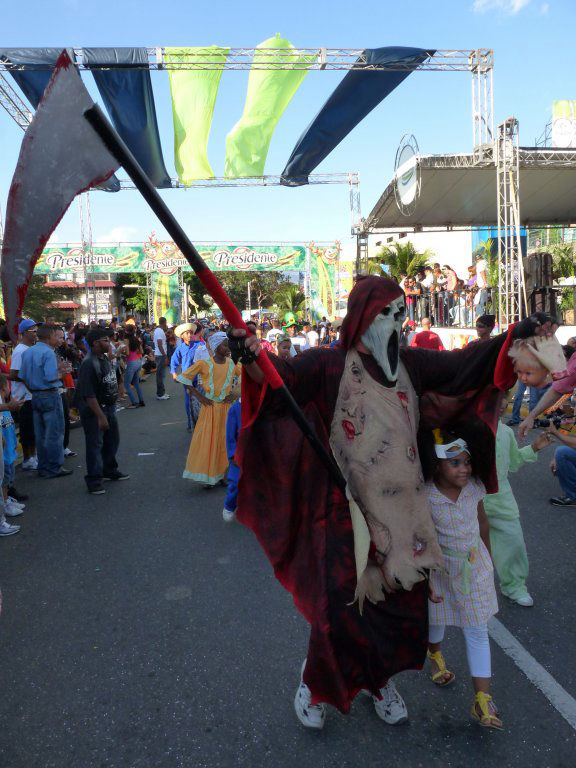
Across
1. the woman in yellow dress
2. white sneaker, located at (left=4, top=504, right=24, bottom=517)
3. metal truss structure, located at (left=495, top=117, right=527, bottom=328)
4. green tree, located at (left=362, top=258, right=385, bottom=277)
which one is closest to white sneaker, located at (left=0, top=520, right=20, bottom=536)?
white sneaker, located at (left=4, top=504, right=24, bottom=517)

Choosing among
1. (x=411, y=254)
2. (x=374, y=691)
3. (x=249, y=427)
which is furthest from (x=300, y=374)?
(x=411, y=254)

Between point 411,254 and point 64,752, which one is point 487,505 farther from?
point 411,254

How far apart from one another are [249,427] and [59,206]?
113cm

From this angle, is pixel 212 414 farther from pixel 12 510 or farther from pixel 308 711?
pixel 308 711

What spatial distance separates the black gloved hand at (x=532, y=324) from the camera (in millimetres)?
2154

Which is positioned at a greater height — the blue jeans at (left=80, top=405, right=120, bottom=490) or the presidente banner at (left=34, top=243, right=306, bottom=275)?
the presidente banner at (left=34, top=243, right=306, bottom=275)

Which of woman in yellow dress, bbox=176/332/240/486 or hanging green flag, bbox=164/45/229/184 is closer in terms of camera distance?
woman in yellow dress, bbox=176/332/240/486

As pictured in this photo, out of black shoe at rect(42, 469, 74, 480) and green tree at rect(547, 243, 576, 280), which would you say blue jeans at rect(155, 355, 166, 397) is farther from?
green tree at rect(547, 243, 576, 280)

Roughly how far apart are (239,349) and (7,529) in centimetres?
421

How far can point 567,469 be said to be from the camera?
5.30 metres

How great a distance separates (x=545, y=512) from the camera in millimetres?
5242

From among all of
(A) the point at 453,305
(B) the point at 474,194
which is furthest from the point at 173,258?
(B) the point at 474,194

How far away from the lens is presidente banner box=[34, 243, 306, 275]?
2681 cm

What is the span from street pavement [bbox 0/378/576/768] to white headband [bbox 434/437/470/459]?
3.83 ft
